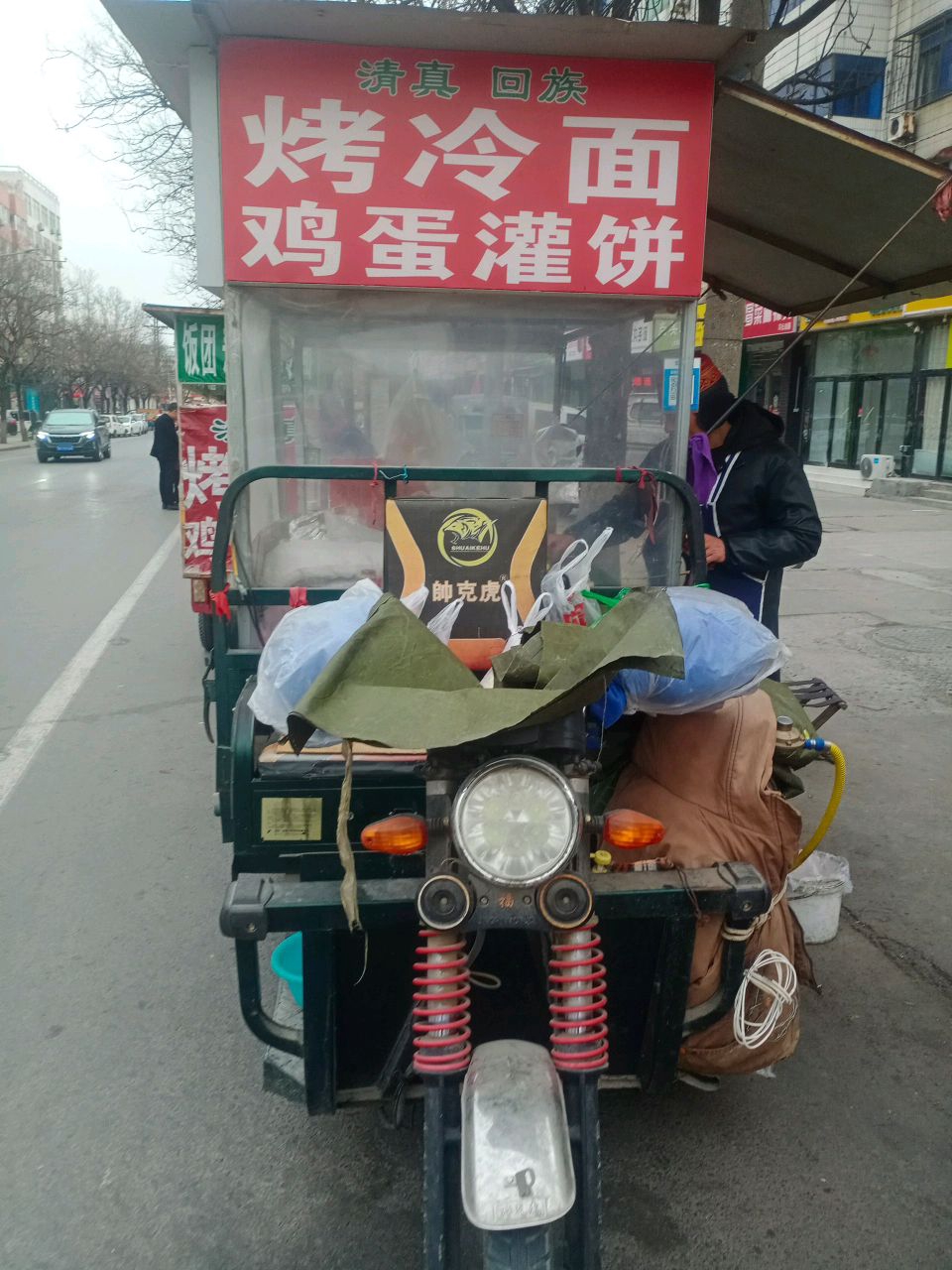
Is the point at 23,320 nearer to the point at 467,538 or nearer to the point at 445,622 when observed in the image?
the point at 467,538

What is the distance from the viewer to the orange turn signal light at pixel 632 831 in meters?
1.98

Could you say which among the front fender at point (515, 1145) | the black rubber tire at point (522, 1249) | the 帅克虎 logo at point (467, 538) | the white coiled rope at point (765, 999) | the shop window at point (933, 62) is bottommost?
the white coiled rope at point (765, 999)

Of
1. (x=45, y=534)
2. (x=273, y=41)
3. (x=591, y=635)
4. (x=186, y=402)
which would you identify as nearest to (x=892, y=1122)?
(x=591, y=635)

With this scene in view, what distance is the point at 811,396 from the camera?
2547 cm

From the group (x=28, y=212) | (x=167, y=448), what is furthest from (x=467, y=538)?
(x=28, y=212)

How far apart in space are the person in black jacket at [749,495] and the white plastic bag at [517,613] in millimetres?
1665

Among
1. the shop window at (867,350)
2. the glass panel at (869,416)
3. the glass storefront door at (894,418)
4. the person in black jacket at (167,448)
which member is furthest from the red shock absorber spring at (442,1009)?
the glass panel at (869,416)

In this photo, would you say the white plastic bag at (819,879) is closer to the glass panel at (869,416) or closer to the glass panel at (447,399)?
the glass panel at (447,399)

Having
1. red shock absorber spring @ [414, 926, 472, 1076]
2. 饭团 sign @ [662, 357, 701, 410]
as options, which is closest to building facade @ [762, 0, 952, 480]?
饭团 sign @ [662, 357, 701, 410]

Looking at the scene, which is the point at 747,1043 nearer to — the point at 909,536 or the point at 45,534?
the point at 909,536

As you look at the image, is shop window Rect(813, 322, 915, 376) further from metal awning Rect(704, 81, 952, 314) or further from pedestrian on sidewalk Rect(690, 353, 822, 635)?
pedestrian on sidewalk Rect(690, 353, 822, 635)

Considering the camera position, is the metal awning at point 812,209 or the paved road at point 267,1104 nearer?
the paved road at point 267,1104

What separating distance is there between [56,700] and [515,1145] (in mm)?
5746

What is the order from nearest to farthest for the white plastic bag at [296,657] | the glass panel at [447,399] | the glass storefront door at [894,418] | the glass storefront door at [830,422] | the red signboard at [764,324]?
the white plastic bag at [296,657], the glass panel at [447,399], the glass storefront door at [894,418], the glass storefront door at [830,422], the red signboard at [764,324]
